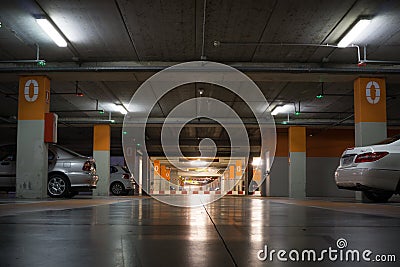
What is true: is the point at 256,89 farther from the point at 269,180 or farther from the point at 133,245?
the point at 133,245

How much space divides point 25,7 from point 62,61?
148 inches

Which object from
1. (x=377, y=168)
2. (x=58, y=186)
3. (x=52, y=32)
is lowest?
(x=58, y=186)

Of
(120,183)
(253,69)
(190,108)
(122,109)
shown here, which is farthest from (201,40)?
(120,183)

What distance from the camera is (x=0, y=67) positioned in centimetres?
1162

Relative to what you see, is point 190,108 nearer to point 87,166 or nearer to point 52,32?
point 87,166

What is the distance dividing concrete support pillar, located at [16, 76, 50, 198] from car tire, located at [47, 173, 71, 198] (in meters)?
0.33

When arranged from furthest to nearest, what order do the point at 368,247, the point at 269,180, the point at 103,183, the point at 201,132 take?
the point at 201,132
the point at 269,180
the point at 103,183
the point at 368,247

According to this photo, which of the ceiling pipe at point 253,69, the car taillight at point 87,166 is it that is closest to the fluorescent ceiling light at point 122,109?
the car taillight at point 87,166

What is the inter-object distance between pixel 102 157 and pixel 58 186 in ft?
27.3

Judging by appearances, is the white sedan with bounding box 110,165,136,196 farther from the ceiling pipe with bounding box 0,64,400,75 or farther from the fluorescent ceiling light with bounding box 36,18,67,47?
the fluorescent ceiling light with bounding box 36,18,67,47

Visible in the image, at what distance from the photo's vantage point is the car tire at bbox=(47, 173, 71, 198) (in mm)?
11875

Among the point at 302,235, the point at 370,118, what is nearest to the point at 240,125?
the point at 370,118

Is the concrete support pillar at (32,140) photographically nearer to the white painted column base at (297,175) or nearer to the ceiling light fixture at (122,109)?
the ceiling light fixture at (122,109)

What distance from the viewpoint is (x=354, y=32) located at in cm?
942
